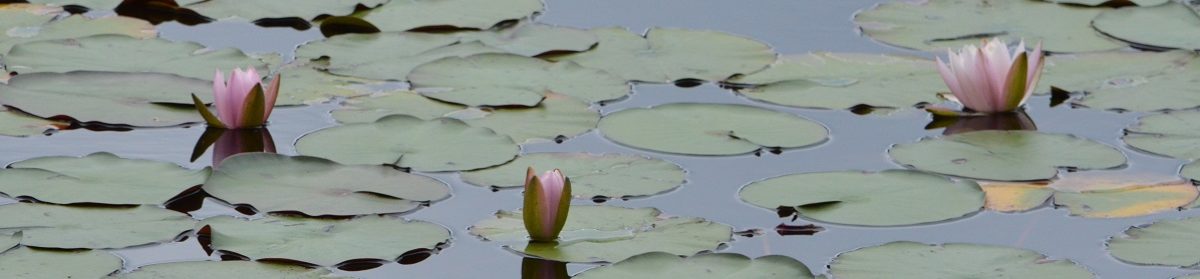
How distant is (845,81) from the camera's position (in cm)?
396

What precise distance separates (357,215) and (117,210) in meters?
0.41

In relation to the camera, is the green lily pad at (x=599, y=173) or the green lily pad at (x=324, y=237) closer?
the green lily pad at (x=324, y=237)

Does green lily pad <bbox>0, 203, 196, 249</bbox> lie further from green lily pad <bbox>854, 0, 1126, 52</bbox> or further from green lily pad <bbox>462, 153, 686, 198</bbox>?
green lily pad <bbox>854, 0, 1126, 52</bbox>

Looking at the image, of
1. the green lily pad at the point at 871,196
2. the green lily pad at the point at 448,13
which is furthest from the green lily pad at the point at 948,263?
the green lily pad at the point at 448,13

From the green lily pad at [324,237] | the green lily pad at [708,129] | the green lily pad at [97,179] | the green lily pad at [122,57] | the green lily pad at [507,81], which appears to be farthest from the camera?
the green lily pad at [122,57]

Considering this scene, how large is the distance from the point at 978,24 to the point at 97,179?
236 centimetres

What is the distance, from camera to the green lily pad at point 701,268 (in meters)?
2.63

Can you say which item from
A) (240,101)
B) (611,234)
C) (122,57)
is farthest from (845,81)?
(122,57)

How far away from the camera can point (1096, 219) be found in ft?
9.91

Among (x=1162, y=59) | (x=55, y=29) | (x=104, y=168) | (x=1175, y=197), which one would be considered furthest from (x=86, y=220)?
(x=1162, y=59)

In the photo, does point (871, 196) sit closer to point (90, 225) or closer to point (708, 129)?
point (708, 129)

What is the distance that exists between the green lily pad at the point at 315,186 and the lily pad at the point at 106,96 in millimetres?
494

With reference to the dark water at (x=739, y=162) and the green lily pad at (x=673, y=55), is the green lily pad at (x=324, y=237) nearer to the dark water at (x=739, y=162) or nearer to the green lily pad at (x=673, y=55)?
the dark water at (x=739, y=162)

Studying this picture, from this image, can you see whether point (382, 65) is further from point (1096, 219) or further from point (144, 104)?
point (1096, 219)
